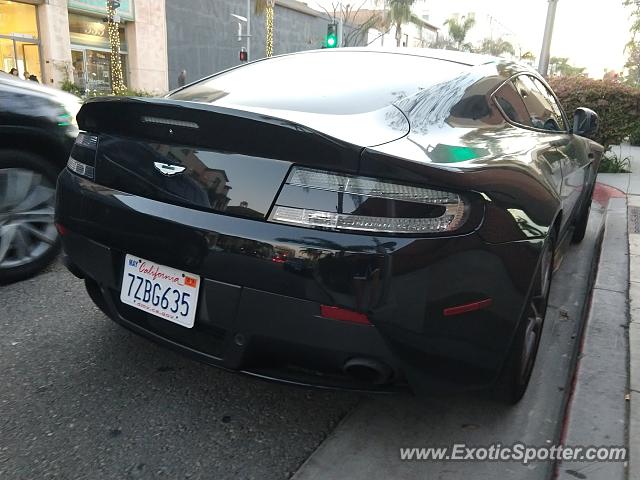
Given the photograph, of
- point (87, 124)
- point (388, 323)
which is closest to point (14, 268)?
point (87, 124)

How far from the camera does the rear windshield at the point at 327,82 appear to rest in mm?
2246

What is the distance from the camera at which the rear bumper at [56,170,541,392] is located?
Result: 66.0 inches

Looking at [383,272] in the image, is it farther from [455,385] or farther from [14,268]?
[14,268]

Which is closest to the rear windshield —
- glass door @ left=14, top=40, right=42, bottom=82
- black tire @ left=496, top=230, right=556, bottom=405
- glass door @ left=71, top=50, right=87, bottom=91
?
black tire @ left=496, top=230, right=556, bottom=405

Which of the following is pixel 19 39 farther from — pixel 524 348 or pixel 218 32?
pixel 524 348

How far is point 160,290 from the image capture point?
196 cm

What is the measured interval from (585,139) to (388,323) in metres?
3.00

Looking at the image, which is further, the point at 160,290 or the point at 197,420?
the point at 197,420

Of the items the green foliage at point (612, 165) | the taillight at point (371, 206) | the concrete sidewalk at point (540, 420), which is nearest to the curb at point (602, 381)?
the concrete sidewalk at point (540, 420)

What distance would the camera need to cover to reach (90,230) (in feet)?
6.94

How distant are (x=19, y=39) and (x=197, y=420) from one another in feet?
67.3

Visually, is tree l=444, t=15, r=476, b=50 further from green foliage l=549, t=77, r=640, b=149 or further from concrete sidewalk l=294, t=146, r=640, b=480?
concrete sidewalk l=294, t=146, r=640, b=480

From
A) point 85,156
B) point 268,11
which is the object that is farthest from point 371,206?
point 268,11

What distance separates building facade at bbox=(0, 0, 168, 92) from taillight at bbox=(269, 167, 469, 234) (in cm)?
1933
